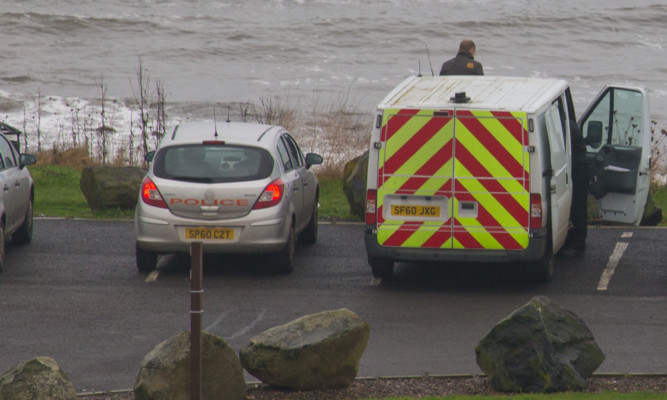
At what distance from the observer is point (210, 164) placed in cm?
1364

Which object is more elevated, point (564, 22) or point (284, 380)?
point (284, 380)

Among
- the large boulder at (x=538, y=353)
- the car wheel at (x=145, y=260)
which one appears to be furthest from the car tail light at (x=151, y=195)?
the large boulder at (x=538, y=353)

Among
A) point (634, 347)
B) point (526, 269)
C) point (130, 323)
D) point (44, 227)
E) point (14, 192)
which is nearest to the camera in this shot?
point (634, 347)

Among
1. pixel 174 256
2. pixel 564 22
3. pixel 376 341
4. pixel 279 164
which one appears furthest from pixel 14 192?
pixel 564 22

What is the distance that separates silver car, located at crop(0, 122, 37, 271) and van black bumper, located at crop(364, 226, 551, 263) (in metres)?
4.27

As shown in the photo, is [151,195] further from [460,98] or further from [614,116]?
[614,116]

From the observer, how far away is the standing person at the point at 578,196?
1455cm

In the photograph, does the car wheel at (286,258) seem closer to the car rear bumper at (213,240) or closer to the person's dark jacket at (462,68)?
the car rear bumper at (213,240)

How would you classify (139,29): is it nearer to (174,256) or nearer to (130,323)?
(174,256)

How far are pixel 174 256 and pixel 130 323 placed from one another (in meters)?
3.78

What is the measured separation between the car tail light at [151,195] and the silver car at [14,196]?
1.68 meters

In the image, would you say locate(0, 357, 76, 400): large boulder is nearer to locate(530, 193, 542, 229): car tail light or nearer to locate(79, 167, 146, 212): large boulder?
locate(530, 193, 542, 229): car tail light

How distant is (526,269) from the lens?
13.5m

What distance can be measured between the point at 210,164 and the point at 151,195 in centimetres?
72
